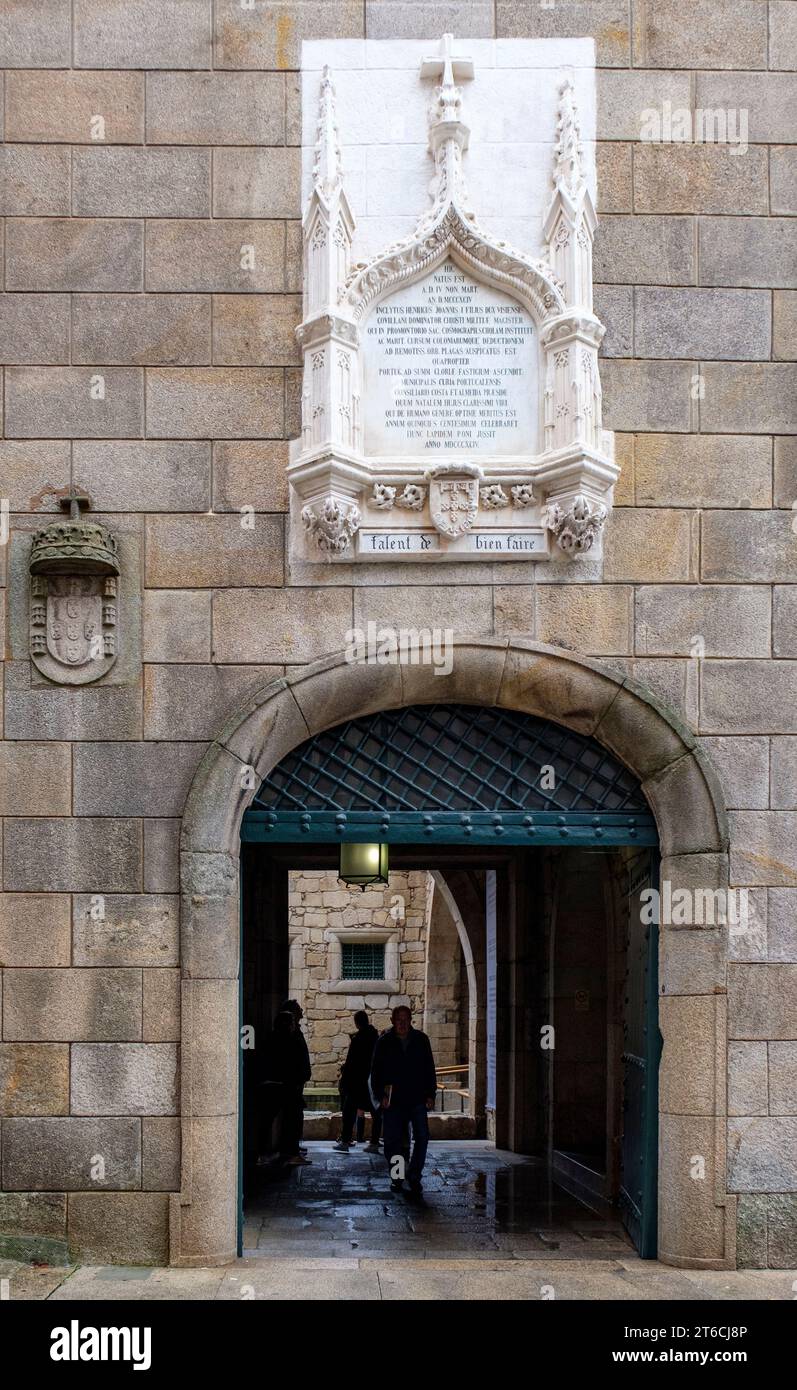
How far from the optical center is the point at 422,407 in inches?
321

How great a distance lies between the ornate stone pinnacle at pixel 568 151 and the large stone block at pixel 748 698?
2680 millimetres

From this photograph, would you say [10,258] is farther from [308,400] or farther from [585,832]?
[585,832]

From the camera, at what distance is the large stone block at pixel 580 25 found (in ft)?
27.4

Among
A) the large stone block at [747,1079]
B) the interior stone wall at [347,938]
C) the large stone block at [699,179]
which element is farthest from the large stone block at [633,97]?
the interior stone wall at [347,938]

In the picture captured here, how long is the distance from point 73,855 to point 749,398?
4373 millimetres

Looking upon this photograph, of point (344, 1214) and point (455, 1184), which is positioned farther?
point (455, 1184)

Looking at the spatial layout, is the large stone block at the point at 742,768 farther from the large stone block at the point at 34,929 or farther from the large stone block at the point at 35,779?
the large stone block at the point at 34,929

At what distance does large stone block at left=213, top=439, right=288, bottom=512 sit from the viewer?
808cm

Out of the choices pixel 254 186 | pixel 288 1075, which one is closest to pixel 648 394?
pixel 254 186

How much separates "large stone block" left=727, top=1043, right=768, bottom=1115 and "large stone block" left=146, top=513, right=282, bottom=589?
11.3ft

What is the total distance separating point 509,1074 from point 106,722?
24.6ft

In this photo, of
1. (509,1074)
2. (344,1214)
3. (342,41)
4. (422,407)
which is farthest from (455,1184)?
(342,41)

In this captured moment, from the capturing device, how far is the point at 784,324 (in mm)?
8227

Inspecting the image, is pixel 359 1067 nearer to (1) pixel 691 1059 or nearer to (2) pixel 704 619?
(1) pixel 691 1059
